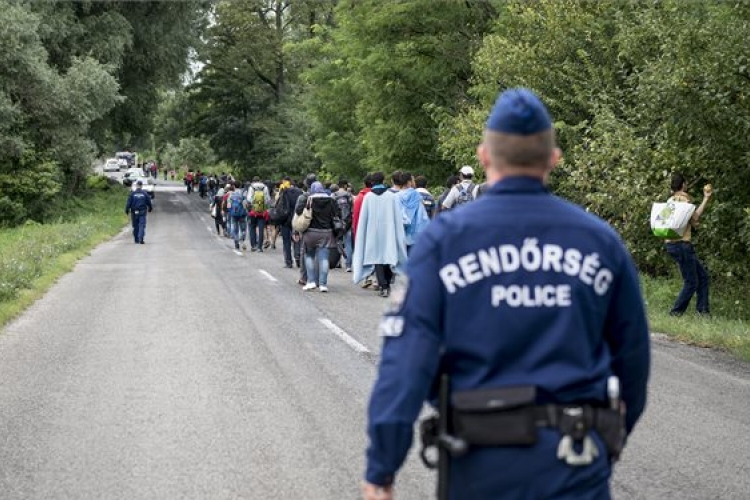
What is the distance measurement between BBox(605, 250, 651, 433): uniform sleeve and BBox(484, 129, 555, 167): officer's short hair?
1.36ft

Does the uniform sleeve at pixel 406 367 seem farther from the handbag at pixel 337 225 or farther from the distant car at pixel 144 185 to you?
the distant car at pixel 144 185

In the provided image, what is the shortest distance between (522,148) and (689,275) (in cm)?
1168

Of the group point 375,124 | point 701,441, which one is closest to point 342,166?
point 375,124

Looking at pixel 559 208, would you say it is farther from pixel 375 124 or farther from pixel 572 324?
pixel 375 124

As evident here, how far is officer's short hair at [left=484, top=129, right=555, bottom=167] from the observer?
126 inches

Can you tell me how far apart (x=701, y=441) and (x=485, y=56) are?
17.1 m

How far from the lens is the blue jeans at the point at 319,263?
17969mm

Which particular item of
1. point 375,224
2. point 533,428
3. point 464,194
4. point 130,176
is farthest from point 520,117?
point 130,176

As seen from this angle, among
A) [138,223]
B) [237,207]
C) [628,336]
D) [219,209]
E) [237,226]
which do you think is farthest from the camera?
[219,209]

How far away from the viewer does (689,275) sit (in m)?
14.3

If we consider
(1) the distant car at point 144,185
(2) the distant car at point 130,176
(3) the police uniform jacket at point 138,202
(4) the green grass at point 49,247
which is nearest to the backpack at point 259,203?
(4) the green grass at point 49,247

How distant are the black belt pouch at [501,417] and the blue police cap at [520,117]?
2.37 feet

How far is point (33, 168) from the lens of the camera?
→ 4134cm

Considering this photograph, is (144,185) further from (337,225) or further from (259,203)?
(337,225)
